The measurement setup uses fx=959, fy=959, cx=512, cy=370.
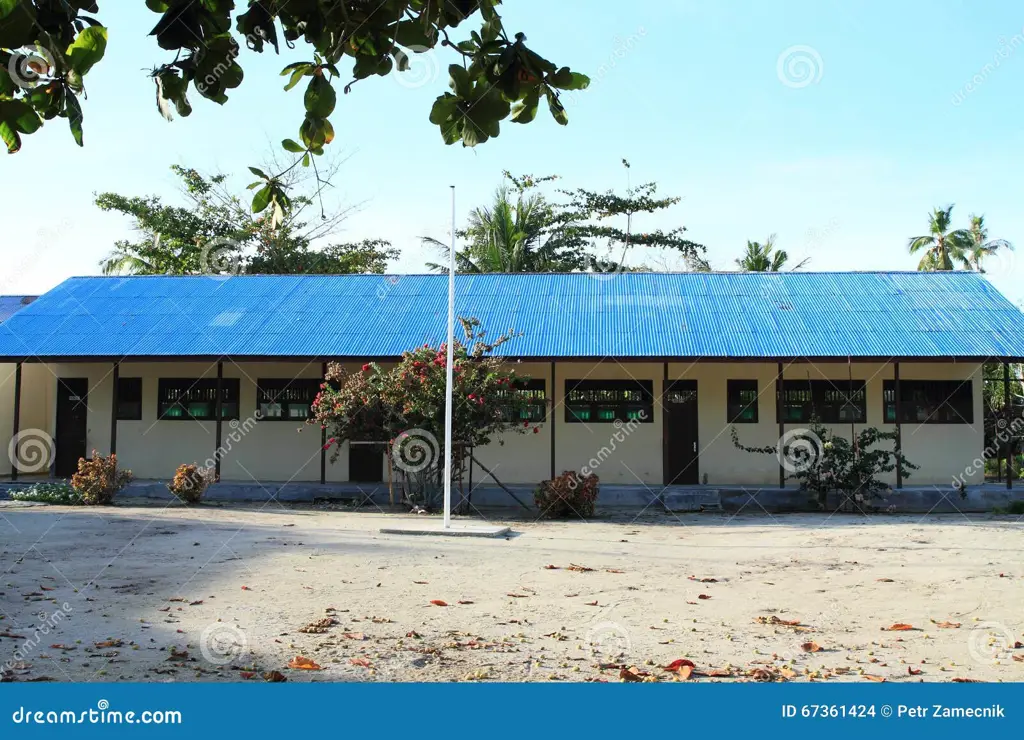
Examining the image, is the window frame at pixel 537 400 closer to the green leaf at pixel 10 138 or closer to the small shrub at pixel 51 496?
the small shrub at pixel 51 496

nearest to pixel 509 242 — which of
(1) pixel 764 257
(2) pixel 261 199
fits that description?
(1) pixel 764 257

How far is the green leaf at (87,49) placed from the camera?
3.10 meters

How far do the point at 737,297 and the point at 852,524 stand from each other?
6.88 metres

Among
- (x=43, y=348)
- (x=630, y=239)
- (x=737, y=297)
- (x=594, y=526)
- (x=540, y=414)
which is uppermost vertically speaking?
(x=630, y=239)

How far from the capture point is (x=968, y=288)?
66.7ft

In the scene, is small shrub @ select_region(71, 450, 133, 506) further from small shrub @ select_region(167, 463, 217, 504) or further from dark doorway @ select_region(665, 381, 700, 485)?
dark doorway @ select_region(665, 381, 700, 485)

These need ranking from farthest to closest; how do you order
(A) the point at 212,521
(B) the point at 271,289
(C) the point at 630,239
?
(C) the point at 630,239, (B) the point at 271,289, (A) the point at 212,521

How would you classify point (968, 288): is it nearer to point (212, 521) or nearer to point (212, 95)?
point (212, 521)

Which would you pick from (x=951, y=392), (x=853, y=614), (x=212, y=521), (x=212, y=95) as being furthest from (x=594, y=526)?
(x=212, y=95)

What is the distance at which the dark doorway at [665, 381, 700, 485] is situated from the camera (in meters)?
19.1

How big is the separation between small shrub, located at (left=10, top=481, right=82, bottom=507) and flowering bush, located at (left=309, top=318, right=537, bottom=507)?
4.63m

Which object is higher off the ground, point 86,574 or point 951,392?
point 951,392

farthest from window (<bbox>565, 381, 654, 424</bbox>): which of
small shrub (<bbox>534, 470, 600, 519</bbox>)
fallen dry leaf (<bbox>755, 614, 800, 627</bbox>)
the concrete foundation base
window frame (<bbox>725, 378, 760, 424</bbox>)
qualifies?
fallen dry leaf (<bbox>755, 614, 800, 627</bbox>)

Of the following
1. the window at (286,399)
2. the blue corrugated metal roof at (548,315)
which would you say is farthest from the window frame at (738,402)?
the window at (286,399)
